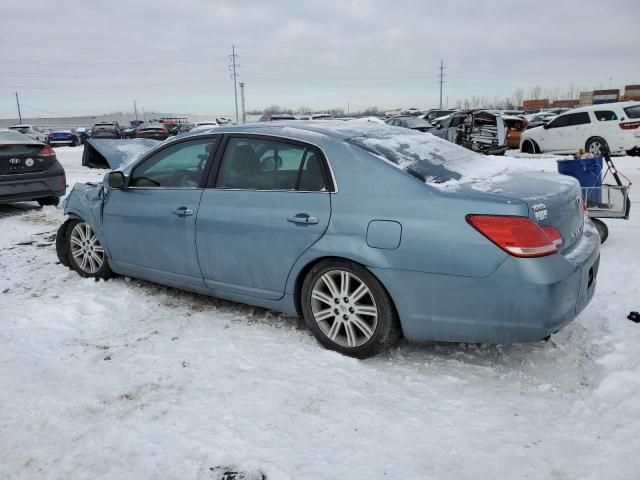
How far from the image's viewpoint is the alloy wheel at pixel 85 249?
4793mm

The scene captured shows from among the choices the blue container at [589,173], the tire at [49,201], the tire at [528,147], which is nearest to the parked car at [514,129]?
the tire at [528,147]

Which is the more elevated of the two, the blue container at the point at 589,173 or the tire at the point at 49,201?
the blue container at the point at 589,173

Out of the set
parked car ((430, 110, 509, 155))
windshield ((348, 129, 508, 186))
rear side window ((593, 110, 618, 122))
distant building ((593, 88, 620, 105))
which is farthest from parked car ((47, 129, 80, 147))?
distant building ((593, 88, 620, 105))

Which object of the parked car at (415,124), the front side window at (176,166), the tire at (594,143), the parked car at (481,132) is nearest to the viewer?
the front side window at (176,166)

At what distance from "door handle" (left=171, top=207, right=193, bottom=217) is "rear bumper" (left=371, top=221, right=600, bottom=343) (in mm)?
1625

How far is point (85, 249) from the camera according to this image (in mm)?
4887

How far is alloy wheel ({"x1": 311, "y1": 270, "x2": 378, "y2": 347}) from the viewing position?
125 inches

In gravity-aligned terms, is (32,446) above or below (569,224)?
below

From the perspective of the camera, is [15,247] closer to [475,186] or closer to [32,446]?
[32,446]

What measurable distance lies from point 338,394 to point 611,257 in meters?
3.83

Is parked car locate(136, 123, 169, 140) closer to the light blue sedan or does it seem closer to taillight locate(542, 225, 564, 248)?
the light blue sedan

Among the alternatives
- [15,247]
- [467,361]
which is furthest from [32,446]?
[15,247]

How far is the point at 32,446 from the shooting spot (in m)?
2.47

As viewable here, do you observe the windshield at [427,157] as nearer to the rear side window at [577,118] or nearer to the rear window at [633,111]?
the rear window at [633,111]
